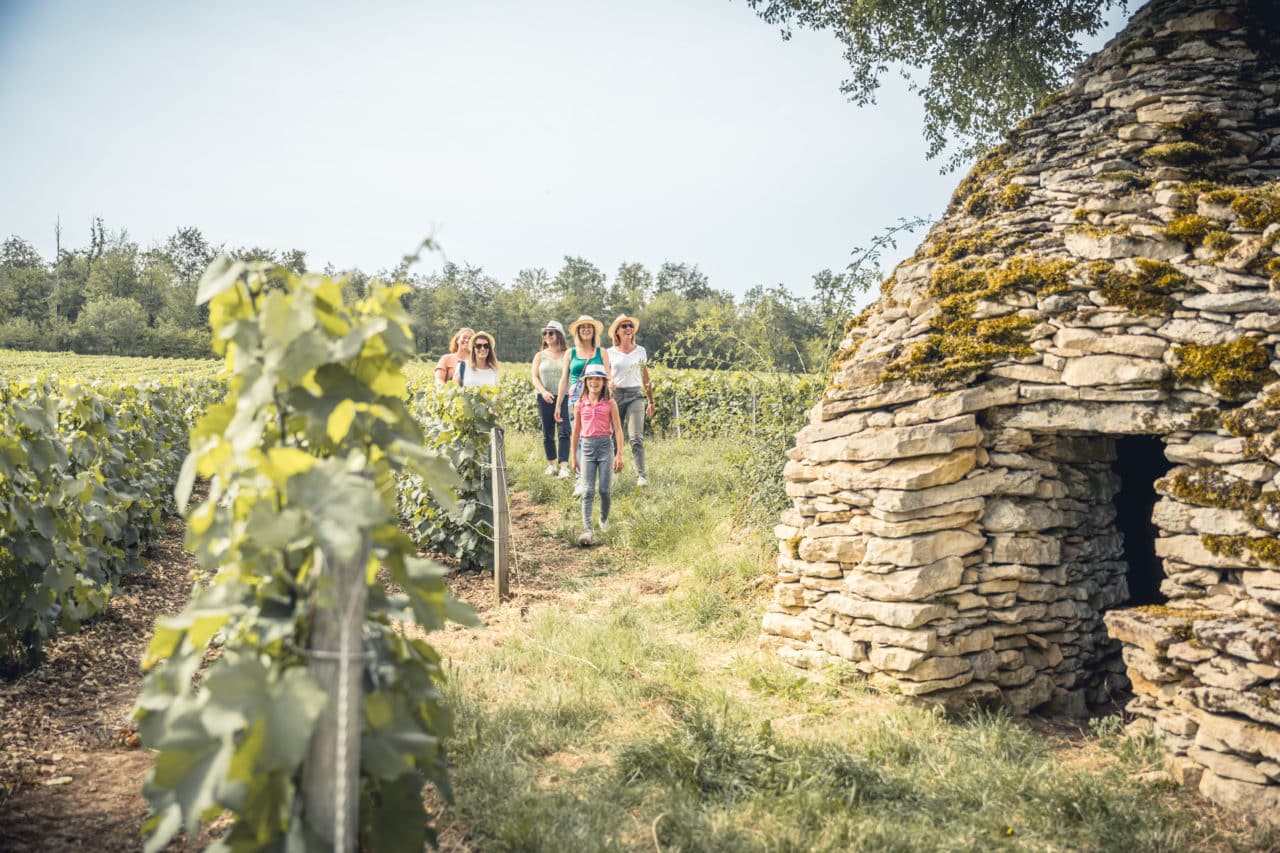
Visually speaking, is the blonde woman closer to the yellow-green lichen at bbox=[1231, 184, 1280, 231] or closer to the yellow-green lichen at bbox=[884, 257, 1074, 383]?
the yellow-green lichen at bbox=[884, 257, 1074, 383]

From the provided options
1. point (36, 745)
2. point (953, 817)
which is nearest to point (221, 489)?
point (36, 745)

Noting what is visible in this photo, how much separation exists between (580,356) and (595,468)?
1315mm

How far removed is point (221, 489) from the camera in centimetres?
206

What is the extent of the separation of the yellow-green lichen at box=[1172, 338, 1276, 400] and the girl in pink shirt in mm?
4520

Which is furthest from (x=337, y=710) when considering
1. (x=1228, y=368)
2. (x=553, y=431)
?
(x=553, y=431)

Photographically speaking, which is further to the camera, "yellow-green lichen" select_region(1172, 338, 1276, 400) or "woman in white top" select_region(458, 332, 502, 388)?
"woman in white top" select_region(458, 332, 502, 388)

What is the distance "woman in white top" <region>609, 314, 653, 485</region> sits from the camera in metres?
8.47

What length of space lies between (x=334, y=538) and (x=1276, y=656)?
12.9 ft

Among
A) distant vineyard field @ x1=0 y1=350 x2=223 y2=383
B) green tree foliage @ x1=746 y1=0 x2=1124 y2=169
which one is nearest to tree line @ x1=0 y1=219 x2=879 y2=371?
distant vineyard field @ x1=0 y1=350 x2=223 y2=383

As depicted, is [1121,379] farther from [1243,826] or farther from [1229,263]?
[1243,826]

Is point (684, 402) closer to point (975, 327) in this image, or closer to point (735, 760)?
point (975, 327)

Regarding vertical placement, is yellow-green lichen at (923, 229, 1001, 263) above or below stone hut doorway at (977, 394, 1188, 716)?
above

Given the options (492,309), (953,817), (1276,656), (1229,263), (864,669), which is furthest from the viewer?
(492,309)

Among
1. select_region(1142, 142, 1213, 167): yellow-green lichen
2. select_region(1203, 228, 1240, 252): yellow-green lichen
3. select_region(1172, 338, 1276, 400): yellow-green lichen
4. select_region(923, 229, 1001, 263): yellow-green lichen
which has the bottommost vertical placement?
select_region(1172, 338, 1276, 400): yellow-green lichen
